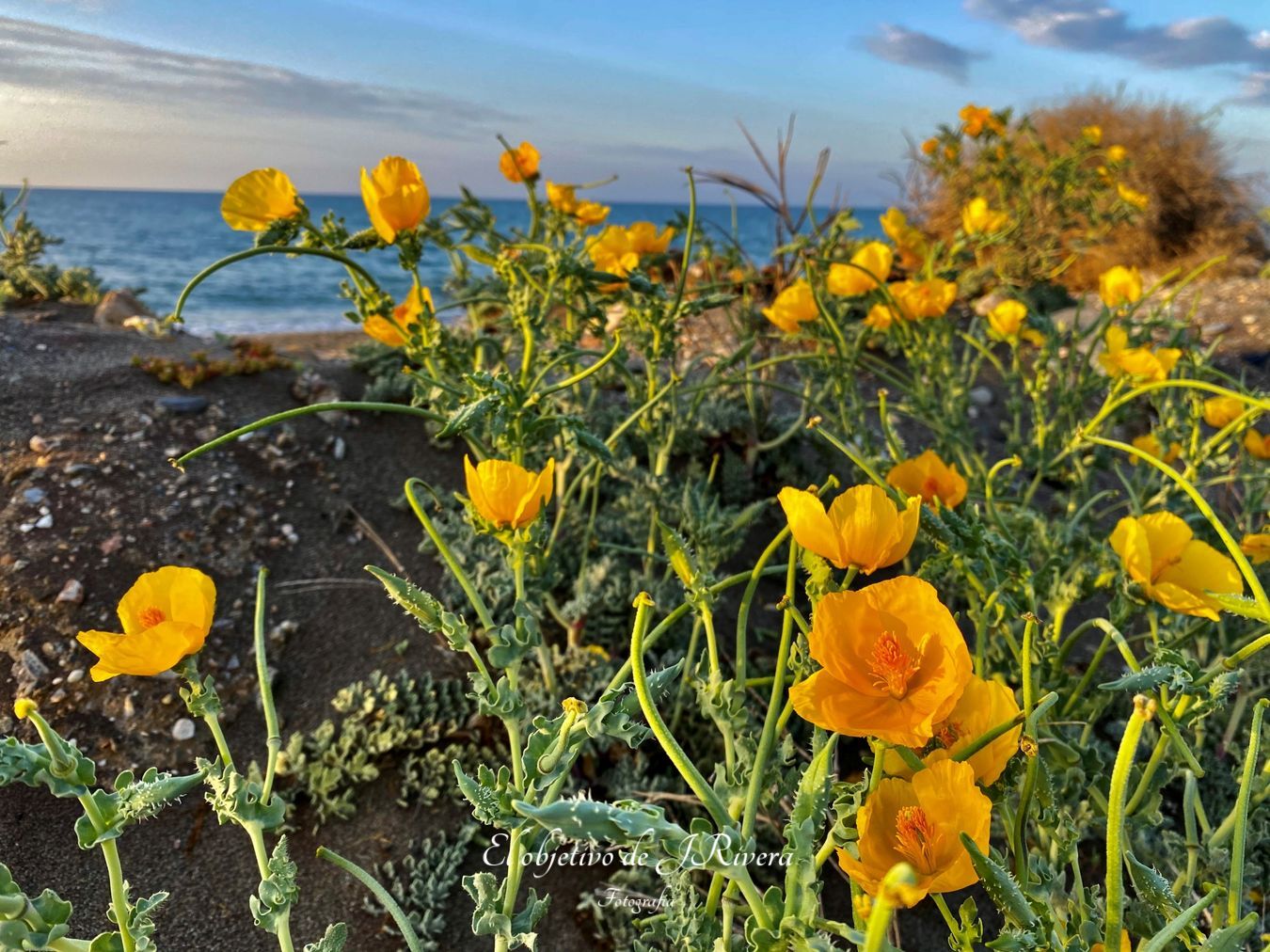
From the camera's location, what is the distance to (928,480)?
52.5 inches

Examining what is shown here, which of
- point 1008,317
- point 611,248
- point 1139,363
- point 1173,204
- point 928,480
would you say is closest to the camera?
point 928,480

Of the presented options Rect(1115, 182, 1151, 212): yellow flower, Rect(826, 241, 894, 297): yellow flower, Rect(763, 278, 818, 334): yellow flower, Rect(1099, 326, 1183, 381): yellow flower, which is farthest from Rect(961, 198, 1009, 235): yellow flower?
Rect(1115, 182, 1151, 212): yellow flower

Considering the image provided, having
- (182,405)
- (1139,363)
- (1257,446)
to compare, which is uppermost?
(1139,363)

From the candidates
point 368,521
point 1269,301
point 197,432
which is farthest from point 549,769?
point 1269,301

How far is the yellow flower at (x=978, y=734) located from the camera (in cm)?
80

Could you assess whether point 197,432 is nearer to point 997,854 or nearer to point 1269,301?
point 997,854

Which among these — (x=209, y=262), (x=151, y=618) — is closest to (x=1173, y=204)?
(x=151, y=618)

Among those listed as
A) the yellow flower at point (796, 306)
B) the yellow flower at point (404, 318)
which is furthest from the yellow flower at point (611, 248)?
the yellow flower at point (404, 318)

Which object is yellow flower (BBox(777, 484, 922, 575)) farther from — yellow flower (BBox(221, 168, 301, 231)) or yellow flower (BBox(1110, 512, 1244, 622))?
yellow flower (BBox(221, 168, 301, 231))

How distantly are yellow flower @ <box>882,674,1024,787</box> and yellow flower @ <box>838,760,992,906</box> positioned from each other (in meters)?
0.05

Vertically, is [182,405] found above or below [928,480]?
below

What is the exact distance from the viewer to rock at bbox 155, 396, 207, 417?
8.51 feet

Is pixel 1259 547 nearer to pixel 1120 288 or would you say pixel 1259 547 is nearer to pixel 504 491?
pixel 1120 288

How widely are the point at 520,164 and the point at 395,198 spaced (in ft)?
2.85
